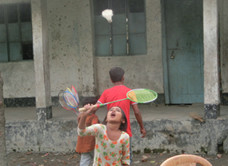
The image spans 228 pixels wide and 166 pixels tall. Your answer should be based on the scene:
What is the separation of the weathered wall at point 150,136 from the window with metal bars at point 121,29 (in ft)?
7.59

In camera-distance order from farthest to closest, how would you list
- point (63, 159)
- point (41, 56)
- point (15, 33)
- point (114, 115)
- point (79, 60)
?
point (15, 33), point (79, 60), point (41, 56), point (63, 159), point (114, 115)

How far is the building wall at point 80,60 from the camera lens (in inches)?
287

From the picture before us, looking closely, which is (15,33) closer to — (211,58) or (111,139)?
(211,58)

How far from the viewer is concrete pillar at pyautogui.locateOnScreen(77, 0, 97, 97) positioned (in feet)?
24.4

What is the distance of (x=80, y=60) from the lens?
7.55 meters

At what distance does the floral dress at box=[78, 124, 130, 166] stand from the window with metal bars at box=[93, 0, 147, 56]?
4730mm

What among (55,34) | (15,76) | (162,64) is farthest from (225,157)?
(15,76)

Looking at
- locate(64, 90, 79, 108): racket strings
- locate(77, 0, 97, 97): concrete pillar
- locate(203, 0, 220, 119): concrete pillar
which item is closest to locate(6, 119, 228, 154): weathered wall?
locate(203, 0, 220, 119): concrete pillar

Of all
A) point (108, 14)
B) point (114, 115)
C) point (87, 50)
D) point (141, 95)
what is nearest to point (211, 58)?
point (141, 95)

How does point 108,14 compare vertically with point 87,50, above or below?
above

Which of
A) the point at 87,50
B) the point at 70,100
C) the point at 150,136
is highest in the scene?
the point at 87,50

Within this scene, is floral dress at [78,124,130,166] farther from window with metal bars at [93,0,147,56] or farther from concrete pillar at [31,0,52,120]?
window with metal bars at [93,0,147,56]

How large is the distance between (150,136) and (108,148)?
3.00m

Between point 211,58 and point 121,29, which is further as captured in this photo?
point 121,29
